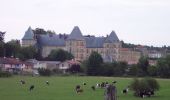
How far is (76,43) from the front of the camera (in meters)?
187

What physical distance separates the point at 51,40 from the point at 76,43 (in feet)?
30.9

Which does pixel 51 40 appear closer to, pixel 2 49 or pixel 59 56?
pixel 59 56

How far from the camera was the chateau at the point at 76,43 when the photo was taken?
184m

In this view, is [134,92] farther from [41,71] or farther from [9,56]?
[9,56]

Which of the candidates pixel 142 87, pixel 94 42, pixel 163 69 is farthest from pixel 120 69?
pixel 94 42

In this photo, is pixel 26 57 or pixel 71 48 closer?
pixel 26 57

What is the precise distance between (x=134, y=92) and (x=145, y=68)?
217 ft

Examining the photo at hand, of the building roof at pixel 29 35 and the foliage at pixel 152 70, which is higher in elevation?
the building roof at pixel 29 35

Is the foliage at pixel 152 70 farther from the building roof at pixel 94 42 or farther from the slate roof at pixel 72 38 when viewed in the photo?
the building roof at pixel 94 42

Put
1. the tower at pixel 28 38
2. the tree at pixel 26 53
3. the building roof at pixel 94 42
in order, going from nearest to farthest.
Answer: the tree at pixel 26 53 → the tower at pixel 28 38 → the building roof at pixel 94 42

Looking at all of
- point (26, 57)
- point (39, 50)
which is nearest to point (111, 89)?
→ point (26, 57)

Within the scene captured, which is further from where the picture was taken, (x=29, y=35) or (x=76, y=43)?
(x=76, y=43)

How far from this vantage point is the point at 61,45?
619ft

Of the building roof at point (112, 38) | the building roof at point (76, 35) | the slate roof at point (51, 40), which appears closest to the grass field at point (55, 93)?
the slate roof at point (51, 40)
